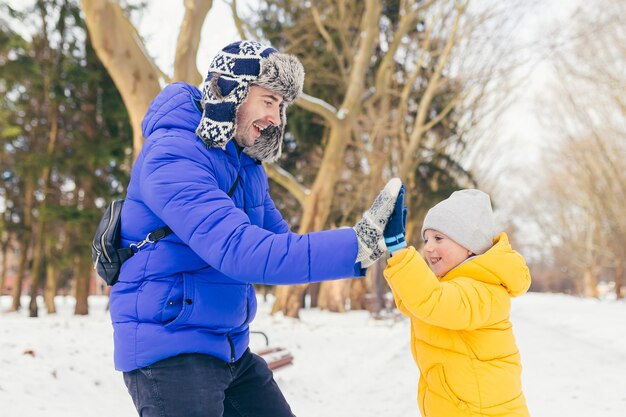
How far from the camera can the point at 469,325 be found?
7.20 feet

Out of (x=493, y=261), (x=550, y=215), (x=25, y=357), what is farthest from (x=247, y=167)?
(x=550, y=215)

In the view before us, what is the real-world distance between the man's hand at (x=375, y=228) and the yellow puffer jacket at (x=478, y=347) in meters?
0.67

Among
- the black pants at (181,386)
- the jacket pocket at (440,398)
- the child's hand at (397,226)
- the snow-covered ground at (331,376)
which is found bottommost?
the snow-covered ground at (331,376)

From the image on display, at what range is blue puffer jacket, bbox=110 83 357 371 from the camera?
5.11 feet

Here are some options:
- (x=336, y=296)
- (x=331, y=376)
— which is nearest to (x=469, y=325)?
(x=331, y=376)

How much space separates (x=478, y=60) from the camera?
16.5m

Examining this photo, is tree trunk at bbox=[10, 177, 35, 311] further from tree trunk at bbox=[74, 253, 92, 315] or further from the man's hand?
the man's hand

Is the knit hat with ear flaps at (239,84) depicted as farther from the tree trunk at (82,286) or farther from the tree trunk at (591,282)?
the tree trunk at (591,282)

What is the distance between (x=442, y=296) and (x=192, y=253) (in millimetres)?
914

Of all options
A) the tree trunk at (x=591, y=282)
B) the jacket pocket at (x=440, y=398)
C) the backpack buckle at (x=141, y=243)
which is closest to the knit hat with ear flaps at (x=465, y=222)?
the jacket pocket at (x=440, y=398)

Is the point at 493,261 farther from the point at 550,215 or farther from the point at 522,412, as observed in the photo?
the point at 550,215

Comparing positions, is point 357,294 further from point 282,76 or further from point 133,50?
point 282,76

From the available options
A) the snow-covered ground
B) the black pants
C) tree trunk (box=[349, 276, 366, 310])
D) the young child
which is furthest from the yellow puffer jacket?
tree trunk (box=[349, 276, 366, 310])

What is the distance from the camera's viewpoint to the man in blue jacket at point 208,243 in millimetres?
1568
